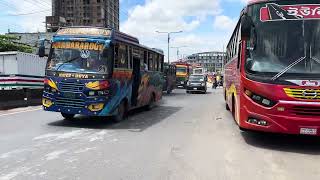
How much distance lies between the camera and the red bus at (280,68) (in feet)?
31.5

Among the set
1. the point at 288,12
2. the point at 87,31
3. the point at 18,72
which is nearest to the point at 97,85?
the point at 87,31

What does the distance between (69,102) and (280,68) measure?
20.5ft

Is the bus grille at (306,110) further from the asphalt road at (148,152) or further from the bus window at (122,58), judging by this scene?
the bus window at (122,58)

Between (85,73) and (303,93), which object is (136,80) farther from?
(303,93)

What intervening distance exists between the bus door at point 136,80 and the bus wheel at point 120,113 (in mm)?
1312

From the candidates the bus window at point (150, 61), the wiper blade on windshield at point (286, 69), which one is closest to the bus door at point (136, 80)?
the bus window at point (150, 61)

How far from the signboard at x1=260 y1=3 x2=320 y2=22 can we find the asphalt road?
2969 mm

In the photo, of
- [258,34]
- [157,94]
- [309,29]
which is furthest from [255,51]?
[157,94]

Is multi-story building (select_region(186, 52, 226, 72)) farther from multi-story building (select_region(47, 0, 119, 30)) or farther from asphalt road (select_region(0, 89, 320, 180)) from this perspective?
asphalt road (select_region(0, 89, 320, 180))

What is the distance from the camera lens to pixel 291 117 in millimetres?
9656

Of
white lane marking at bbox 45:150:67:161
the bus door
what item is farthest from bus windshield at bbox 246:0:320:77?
the bus door

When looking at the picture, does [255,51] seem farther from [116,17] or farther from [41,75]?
[116,17]

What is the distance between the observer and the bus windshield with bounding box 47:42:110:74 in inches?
520

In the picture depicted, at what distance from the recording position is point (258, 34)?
10.4 metres
